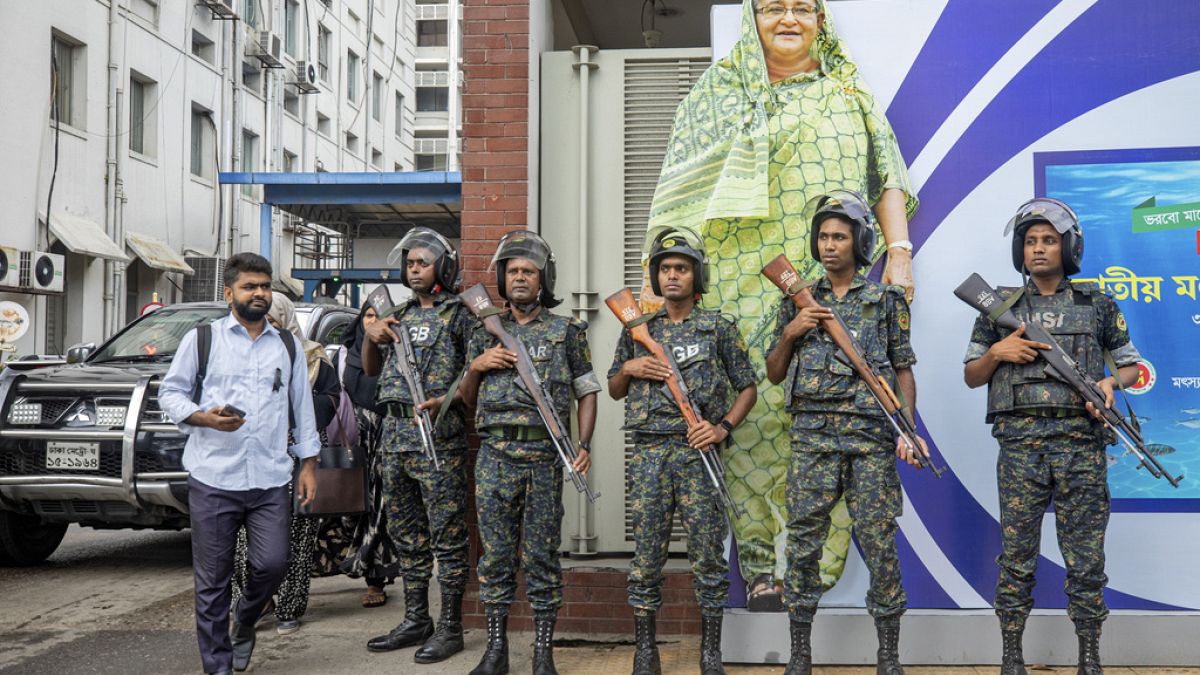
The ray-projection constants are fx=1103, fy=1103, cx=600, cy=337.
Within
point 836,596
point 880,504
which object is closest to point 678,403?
point 880,504

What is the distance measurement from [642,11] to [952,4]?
2.98 m

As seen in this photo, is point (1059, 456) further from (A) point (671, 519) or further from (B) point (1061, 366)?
(A) point (671, 519)

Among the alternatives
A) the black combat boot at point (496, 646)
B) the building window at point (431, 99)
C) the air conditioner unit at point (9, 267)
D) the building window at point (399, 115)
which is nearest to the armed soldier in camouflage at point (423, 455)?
the black combat boot at point (496, 646)

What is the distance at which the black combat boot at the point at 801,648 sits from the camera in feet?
15.8

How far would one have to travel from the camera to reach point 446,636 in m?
5.47

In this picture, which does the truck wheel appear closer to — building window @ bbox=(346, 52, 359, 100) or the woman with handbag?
the woman with handbag

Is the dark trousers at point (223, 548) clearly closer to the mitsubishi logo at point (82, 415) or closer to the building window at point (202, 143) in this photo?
the mitsubishi logo at point (82, 415)

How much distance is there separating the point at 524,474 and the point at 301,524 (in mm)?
1740

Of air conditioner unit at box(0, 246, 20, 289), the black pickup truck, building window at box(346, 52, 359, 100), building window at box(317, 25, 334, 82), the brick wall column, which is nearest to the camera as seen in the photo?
the brick wall column

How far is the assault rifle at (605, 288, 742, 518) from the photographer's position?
482 cm

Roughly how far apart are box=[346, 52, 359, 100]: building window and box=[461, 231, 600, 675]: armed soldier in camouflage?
3273 centimetres

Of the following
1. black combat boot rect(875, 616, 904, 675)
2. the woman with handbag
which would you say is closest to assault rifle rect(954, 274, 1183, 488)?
black combat boot rect(875, 616, 904, 675)

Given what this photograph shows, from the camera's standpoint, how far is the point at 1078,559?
4.66 m

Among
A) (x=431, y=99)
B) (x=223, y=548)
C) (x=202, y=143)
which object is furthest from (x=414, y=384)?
(x=431, y=99)
